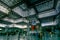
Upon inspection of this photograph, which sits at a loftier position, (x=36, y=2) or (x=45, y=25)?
(x=36, y=2)

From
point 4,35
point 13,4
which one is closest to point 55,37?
point 13,4

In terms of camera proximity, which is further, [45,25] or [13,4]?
[45,25]

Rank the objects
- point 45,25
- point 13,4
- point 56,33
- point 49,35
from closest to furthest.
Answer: point 13,4, point 56,33, point 49,35, point 45,25

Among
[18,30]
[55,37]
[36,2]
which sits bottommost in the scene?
[55,37]

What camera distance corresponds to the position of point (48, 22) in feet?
22.3

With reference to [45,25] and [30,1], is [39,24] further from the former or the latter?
[30,1]

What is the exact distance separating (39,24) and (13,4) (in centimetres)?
356

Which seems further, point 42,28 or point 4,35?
point 4,35

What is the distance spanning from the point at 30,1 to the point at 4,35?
6.00 m

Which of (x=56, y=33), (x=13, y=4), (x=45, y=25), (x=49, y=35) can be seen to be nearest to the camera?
(x=13, y=4)

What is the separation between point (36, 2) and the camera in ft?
13.3

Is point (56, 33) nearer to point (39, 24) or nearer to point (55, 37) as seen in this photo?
point (55, 37)

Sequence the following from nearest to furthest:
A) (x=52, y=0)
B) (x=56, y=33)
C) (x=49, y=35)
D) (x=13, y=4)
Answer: (x=52, y=0) → (x=13, y=4) → (x=56, y=33) → (x=49, y=35)

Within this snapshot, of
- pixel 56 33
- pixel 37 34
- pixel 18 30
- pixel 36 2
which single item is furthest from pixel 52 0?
pixel 18 30
